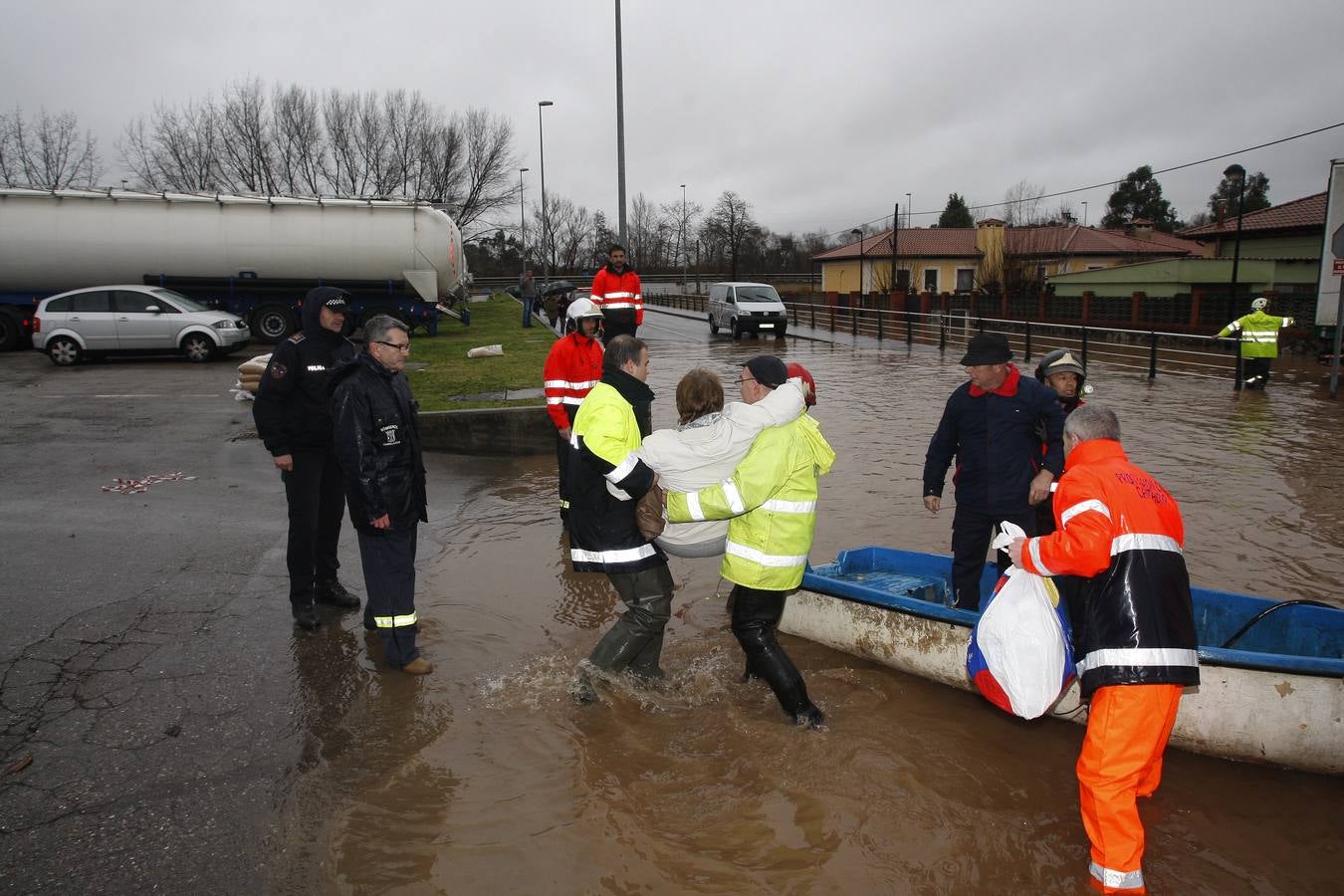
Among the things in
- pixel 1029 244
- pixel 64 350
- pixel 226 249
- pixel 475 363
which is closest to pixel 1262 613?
pixel 475 363

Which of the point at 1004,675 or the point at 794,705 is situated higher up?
the point at 1004,675

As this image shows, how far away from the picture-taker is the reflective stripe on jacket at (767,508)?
149 inches

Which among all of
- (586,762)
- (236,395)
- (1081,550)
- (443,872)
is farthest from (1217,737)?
(236,395)

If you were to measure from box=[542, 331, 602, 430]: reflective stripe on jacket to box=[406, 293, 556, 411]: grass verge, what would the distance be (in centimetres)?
409

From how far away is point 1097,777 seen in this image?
9.97 feet

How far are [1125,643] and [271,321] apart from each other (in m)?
21.7

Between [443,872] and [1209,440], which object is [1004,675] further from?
[1209,440]

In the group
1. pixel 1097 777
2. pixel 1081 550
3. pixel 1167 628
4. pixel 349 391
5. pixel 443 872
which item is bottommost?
pixel 443 872

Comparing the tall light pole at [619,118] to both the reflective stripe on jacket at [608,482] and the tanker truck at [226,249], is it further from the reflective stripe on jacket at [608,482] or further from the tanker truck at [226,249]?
the reflective stripe on jacket at [608,482]

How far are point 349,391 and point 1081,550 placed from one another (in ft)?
11.4

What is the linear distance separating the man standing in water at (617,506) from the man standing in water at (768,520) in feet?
0.92

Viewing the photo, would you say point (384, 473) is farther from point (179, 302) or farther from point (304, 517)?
point (179, 302)

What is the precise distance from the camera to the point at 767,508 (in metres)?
3.88

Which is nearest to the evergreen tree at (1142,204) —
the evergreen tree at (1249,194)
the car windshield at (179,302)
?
the evergreen tree at (1249,194)
